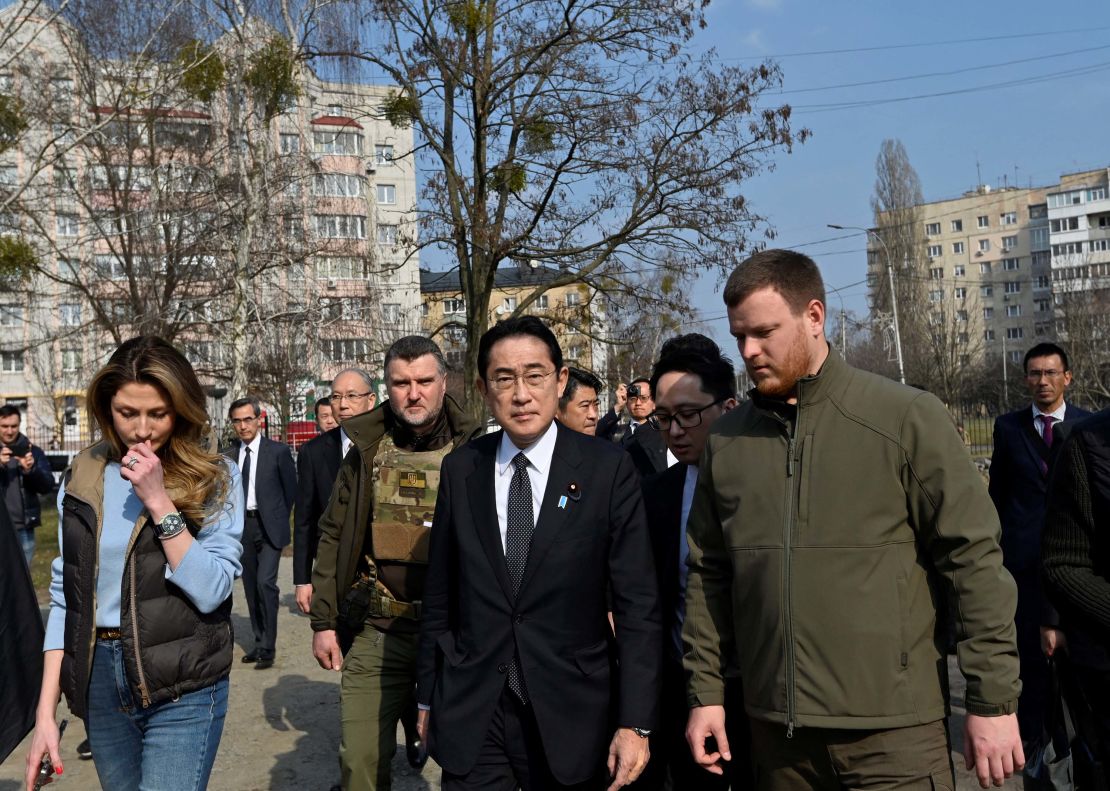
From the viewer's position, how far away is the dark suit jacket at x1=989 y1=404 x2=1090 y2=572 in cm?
610

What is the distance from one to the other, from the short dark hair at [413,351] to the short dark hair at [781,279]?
6.65 ft

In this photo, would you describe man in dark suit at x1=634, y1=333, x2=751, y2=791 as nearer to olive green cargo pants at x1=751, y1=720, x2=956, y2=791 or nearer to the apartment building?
olive green cargo pants at x1=751, y1=720, x2=956, y2=791

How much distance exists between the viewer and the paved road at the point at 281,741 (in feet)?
19.8

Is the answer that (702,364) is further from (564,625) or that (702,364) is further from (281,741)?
(281,741)

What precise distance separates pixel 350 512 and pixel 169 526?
1.52m

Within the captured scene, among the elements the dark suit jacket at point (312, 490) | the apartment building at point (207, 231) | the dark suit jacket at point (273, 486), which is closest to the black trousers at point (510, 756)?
the dark suit jacket at point (312, 490)

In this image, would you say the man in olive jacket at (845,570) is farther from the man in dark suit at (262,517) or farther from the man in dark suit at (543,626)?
the man in dark suit at (262,517)

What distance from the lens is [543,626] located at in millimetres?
3217

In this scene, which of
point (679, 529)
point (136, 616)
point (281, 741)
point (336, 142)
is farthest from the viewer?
point (336, 142)

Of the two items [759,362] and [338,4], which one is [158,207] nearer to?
[338,4]

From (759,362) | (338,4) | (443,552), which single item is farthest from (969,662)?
(338,4)

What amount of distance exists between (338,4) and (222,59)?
276 centimetres

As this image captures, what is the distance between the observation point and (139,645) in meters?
3.18

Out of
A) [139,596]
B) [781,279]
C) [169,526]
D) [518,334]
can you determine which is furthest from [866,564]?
[139,596]
